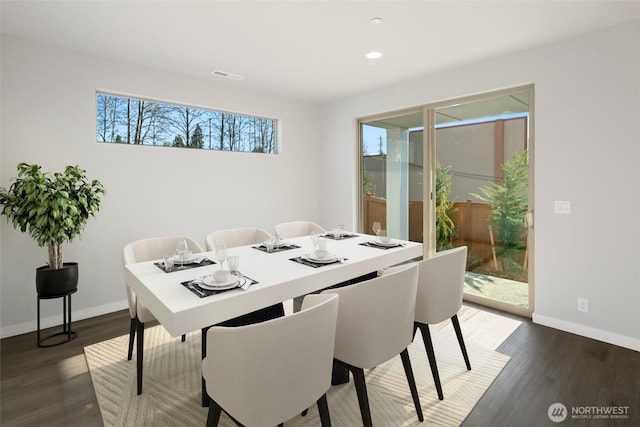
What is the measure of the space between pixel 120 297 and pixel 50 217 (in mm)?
1225

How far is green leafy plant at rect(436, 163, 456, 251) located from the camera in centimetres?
397

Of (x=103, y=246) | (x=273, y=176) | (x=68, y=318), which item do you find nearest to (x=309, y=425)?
(x=68, y=318)

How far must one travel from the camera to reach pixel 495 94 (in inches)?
137

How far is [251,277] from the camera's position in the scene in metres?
1.86

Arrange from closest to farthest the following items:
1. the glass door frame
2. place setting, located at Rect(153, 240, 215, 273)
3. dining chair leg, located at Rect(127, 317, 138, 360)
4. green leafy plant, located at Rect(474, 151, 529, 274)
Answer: place setting, located at Rect(153, 240, 215, 273) → dining chair leg, located at Rect(127, 317, 138, 360) → the glass door frame → green leafy plant, located at Rect(474, 151, 529, 274)

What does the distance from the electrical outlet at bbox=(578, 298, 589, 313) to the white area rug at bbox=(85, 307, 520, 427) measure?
27.6 inches

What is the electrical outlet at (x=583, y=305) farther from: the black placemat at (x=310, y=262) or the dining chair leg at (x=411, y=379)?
the black placemat at (x=310, y=262)

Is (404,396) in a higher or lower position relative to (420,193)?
lower

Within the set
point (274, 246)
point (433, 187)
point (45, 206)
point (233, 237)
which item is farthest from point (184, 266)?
point (433, 187)

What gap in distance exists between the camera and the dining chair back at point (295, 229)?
3588 mm

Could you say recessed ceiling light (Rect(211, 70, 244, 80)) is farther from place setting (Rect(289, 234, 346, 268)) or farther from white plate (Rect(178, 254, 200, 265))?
place setting (Rect(289, 234, 346, 268))

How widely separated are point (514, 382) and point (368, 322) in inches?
53.8

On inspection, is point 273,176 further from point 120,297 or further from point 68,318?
point 68,318

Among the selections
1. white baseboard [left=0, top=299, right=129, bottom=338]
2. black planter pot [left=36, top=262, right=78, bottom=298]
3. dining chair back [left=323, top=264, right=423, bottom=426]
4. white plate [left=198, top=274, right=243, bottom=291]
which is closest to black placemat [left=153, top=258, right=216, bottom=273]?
white plate [left=198, top=274, right=243, bottom=291]
